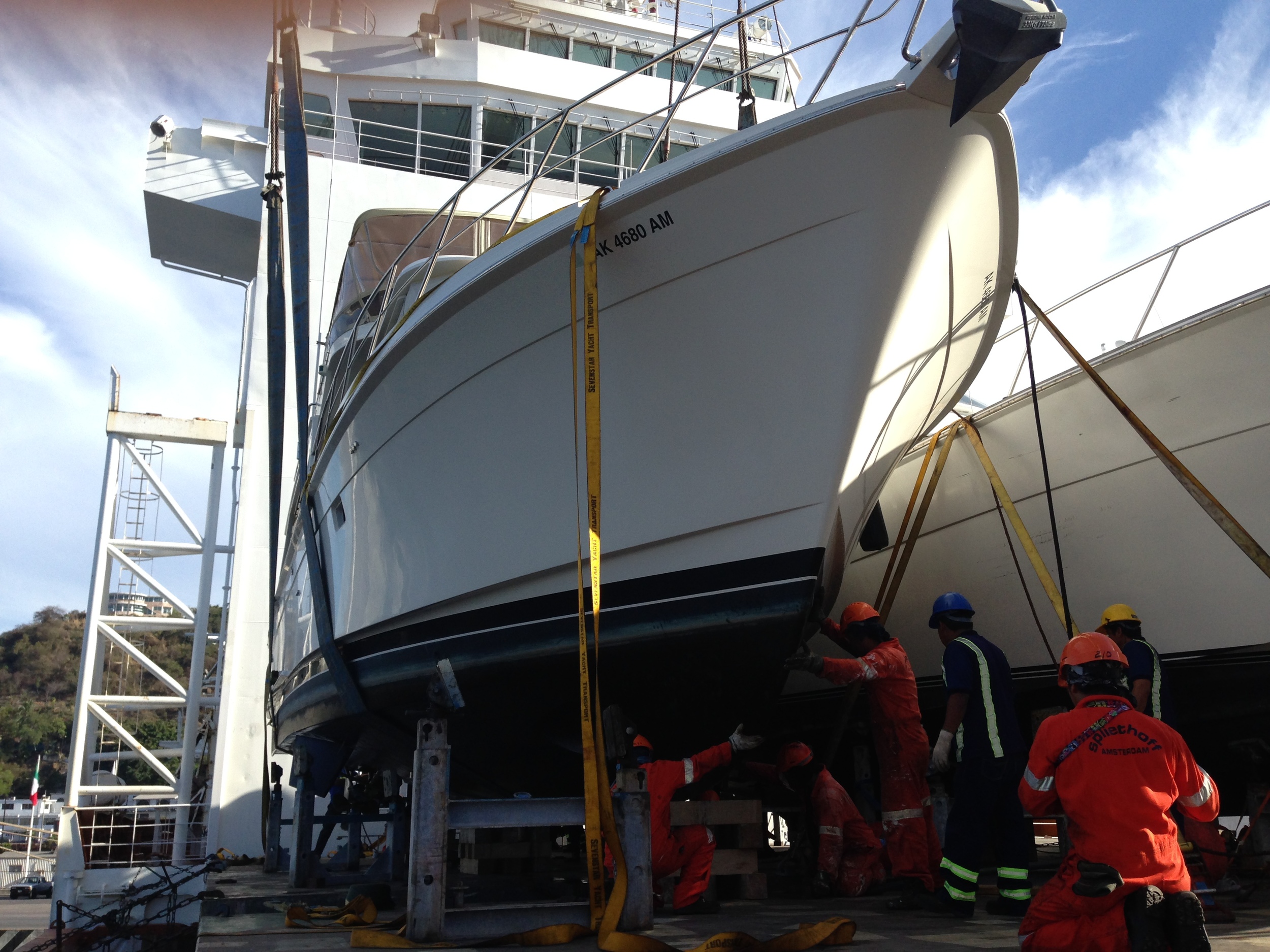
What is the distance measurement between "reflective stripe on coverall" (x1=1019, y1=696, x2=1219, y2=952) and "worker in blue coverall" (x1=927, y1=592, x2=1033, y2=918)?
3.05 feet

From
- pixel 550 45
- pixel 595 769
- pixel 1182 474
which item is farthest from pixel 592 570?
pixel 550 45

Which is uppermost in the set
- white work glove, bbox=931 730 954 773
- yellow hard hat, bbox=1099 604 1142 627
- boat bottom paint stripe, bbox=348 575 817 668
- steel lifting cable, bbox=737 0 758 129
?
steel lifting cable, bbox=737 0 758 129

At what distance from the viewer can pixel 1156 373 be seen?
4.68m

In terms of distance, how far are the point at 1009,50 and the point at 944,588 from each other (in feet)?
11.8

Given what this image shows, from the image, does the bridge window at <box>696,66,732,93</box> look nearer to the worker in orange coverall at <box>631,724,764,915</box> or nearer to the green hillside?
the worker in orange coverall at <box>631,724,764,915</box>

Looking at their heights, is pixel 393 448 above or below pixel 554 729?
above

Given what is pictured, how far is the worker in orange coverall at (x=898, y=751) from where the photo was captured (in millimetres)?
3580

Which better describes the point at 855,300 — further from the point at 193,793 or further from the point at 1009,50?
the point at 193,793

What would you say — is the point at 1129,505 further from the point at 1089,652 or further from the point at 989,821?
the point at 1089,652

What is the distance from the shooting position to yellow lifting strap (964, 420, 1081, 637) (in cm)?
482

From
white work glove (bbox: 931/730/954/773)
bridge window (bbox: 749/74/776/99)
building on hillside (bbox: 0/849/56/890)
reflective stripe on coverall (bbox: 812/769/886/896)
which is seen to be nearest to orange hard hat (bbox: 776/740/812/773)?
reflective stripe on coverall (bbox: 812/769/886/896)

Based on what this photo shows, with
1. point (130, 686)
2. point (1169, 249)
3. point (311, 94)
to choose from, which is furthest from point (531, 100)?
point (130, 686)

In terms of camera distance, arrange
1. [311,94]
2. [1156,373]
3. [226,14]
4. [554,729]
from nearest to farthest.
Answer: [226,14] < [554,729] < [1156,373] < [311,94]

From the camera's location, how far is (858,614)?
4.32 m
